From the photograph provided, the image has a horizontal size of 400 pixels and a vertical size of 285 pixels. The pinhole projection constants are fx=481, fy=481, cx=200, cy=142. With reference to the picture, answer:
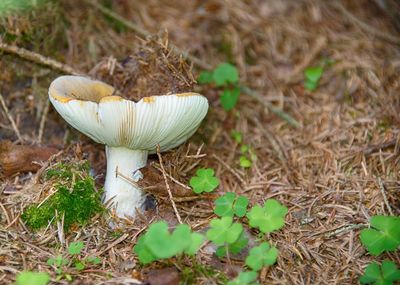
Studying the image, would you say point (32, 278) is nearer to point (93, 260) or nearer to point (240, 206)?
point (93, 260)

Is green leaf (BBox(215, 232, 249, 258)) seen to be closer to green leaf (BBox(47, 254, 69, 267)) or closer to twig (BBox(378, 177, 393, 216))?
green leaf (BBox(47, 254, 69, 267))

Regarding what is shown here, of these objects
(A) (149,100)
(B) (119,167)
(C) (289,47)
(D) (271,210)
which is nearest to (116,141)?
(B) (119,167)

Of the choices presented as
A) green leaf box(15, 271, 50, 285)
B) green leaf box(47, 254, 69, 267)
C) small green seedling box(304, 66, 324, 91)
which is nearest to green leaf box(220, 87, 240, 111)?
small green seedling box(304, 66, 324, 91)

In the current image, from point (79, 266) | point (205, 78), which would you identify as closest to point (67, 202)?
point (79, 266)

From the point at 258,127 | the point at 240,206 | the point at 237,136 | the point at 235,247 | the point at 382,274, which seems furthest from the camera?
the point at 258,127

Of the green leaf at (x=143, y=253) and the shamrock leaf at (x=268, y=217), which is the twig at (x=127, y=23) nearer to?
the shamrock leaf at (x=268, y=217)

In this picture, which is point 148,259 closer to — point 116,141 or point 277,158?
point 116,141
